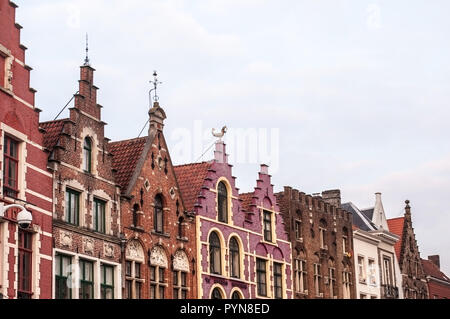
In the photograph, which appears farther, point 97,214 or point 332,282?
point 332,282

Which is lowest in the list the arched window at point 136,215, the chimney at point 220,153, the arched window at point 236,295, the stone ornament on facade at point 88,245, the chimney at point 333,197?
the arched window at point 236,295

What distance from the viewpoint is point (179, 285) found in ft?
145

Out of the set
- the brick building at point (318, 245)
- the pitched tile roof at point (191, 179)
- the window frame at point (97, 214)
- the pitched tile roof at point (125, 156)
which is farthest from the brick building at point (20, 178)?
the brick building at point (318, 245)

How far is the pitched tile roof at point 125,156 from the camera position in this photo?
4253 cm

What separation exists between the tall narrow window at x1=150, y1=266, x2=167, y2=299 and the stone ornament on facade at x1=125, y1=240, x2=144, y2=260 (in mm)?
1070

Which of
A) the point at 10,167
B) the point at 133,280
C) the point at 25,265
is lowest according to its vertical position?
the point at 25,265

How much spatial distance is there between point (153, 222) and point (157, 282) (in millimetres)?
2525

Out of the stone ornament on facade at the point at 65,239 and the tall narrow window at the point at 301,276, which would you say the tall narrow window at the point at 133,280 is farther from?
the tall narrow window at the point at 301,276

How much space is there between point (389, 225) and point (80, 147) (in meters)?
37.7

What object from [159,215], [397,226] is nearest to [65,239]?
[159,215]

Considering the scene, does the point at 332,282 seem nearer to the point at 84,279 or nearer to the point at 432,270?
the point at 432,270

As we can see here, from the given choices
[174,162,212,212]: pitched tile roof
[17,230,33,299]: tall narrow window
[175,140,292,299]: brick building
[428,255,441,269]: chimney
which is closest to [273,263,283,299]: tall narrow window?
[175,140,292,299]: brick building

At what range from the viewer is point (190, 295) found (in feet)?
147
